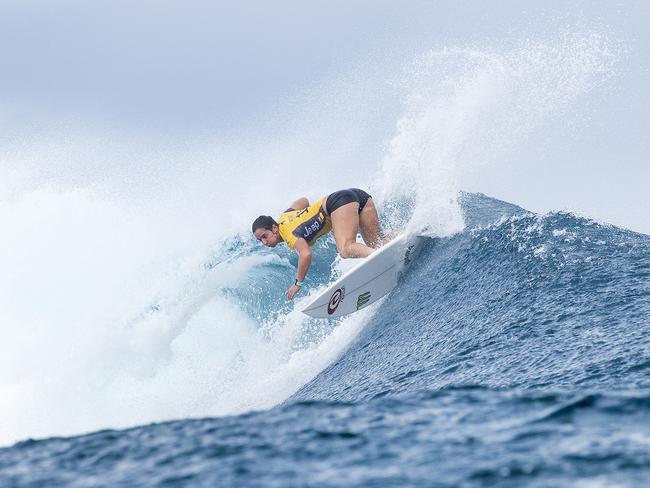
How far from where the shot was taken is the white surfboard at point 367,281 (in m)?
8.63

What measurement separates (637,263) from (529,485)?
552 centimetres

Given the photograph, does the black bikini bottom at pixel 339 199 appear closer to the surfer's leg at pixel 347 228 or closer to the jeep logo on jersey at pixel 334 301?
the surfer's leg at pixel 347 228

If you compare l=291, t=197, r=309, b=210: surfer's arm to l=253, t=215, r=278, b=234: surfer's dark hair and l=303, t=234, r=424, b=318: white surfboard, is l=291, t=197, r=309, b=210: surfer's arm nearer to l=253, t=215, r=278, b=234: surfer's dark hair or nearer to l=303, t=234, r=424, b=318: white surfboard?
l=253, t=215, r=278, b=234: surfer's dark hair

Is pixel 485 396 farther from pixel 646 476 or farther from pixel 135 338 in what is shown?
pixel 135 338

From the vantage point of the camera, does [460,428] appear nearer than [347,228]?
Yes

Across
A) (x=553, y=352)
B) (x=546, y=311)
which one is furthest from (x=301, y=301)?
(x=553, y=352)

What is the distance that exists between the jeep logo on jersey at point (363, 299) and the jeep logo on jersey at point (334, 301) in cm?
33

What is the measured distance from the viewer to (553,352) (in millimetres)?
5660

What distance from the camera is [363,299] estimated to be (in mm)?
9070

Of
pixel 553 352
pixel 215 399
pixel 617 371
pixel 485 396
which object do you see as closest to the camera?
pixel 485 396

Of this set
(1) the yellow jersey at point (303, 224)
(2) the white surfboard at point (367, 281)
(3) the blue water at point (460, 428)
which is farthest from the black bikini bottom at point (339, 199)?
(3) the blue water at point (460, 428)

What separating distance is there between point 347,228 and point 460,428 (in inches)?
231

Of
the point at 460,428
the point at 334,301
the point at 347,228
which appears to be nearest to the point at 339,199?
the point at 347,228

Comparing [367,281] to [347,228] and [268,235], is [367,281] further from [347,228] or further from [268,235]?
[268,235]
